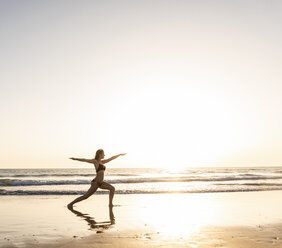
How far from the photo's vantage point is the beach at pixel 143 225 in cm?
763

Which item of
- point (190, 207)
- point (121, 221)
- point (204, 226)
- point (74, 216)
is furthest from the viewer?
point (190, 207)

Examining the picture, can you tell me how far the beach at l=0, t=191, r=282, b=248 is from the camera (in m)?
7.63

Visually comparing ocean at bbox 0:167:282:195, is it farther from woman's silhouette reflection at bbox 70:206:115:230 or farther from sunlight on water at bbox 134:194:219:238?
woman's silhouette reflection at bbox 70:206:115:230

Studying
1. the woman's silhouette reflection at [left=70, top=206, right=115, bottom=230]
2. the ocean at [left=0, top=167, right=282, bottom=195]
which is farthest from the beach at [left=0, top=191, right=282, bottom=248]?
the ocean at [left=0, top=167, right=282, bottom=195]

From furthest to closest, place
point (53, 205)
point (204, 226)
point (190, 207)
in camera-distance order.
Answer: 1. point (53, 205)
2. point (190, 207)
3. point (204, 226)

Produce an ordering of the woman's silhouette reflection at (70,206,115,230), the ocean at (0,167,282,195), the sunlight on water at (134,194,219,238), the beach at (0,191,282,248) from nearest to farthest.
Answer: the beach at (0,191,282,248), the sunlight on water at (134,194,219,238), the woman's silhouette reflection at (70,206,115,230), the ocean at (0,167,282,195)

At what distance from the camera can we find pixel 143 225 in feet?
32.3

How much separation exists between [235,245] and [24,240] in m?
4.84

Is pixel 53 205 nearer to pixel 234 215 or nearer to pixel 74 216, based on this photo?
pixel 74 216

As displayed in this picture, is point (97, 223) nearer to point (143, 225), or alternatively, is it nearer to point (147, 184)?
point (143, 225)

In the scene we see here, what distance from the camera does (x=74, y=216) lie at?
11641 mm

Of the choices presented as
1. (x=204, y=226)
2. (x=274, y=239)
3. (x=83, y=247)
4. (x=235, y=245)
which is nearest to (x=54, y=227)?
(x=83, y=247)

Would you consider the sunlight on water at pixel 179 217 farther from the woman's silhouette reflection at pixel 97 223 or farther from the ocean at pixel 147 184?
the ocean at pixel 147 184

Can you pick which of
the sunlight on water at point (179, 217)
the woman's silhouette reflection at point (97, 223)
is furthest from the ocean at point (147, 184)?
the woman's silhouette reflection at point (97, 223)
